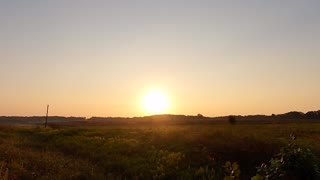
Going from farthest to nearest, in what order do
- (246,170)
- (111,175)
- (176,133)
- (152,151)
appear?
1. (176,133)
2. (152,151)
3. (246,170)
4. (111,175)

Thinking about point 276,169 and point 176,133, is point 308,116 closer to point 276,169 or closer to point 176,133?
point 176,133

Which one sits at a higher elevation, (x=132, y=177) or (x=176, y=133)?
(x=176, y=133)

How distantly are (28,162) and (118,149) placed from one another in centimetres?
762

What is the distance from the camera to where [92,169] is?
698 inches

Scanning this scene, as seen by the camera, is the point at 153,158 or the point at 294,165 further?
the point at 153,158

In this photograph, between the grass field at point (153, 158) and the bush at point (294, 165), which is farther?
the grass field at point (153, 158)

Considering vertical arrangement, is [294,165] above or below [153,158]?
above

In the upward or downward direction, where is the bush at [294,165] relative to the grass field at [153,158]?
upward

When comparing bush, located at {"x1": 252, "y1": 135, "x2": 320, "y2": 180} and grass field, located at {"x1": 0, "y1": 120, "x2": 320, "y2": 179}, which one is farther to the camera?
grass field, located at {"x1": 0, "y1": 120, "x2": 320, "y2": 179}

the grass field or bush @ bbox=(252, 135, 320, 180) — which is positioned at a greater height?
bush @ bbox=(252, 135, 320, 180)

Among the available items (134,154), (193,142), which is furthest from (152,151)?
(193,142)

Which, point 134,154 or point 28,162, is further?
point 134,154

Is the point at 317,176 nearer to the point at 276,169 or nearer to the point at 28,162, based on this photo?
the point at 276,169

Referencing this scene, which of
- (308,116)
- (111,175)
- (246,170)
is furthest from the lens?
(308,116)
